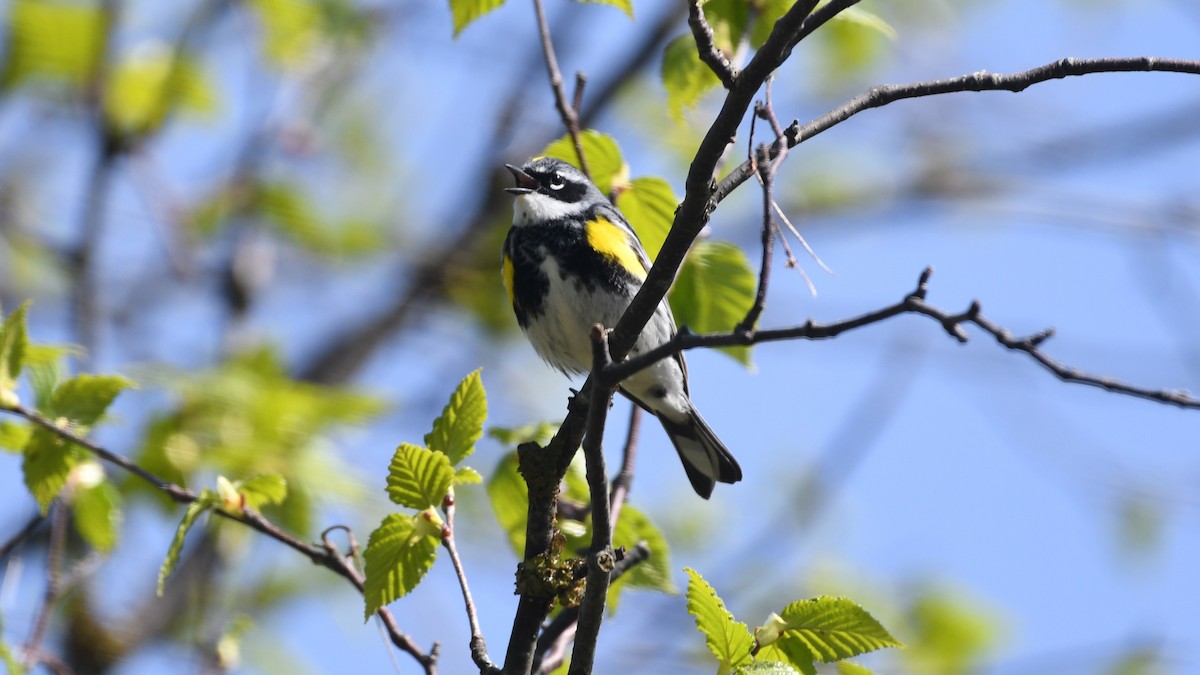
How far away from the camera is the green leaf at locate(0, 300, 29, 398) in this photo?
2.34 meters

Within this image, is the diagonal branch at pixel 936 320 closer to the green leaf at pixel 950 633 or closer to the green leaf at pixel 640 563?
the green leaf at pixel 640 563

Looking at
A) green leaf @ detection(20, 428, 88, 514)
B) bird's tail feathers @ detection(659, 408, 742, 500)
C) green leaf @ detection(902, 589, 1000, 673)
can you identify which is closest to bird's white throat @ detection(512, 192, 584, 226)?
bird's tail feathers @ detection(659, 408, 742, 500)

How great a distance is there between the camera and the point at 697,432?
11.8 ft

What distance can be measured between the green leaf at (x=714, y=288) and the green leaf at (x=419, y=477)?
89 cm

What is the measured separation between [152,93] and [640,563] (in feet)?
14.1

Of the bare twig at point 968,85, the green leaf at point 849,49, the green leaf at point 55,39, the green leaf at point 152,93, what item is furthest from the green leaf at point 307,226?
the bare twig at point 968,85

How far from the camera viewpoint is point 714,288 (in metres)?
2.66

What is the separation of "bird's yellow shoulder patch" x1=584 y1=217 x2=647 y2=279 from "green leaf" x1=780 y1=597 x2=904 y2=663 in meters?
1.46

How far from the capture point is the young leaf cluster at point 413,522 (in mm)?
1879

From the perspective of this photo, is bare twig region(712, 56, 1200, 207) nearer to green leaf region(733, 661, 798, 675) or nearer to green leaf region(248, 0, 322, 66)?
green leaf region(733, 661, 798, 675)

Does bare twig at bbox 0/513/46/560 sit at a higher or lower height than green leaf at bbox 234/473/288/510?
lower

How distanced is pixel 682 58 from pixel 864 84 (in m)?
5.21

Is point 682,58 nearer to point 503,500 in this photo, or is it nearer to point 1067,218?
point 503,500

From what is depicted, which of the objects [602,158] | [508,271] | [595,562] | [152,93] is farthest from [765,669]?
[152,93]
